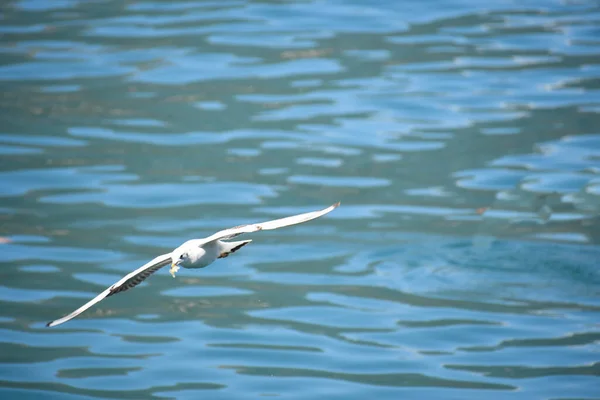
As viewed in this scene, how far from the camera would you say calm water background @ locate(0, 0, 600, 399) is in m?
10.4

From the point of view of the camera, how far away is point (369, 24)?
20.7 meters

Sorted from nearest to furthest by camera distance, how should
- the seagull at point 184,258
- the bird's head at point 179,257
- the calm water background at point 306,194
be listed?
the seagull at point 184,258
the bird's head at point 179,257
the calm water background at point 306,194

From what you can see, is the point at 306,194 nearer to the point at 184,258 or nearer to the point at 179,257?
the point at 184,258

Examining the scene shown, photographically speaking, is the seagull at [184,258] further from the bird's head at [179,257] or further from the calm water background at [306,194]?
the calm water background at [306,194]

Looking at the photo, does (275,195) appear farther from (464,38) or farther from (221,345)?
(464,38)

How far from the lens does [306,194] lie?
47.6ft

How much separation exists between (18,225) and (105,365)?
3.95 meters

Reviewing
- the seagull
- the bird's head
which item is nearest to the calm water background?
the seagull

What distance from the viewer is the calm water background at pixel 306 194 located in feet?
34.0

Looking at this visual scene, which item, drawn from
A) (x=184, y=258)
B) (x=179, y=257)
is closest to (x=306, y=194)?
(x=184, y=258)

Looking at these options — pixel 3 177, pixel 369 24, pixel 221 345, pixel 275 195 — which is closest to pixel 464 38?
pixel 369 24

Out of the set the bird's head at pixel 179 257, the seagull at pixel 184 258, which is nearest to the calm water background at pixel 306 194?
the seagull at pixel 184 258

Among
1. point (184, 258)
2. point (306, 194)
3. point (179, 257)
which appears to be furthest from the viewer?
point (306, 194)

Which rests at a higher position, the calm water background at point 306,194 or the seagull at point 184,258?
the seagull at point 184,258
